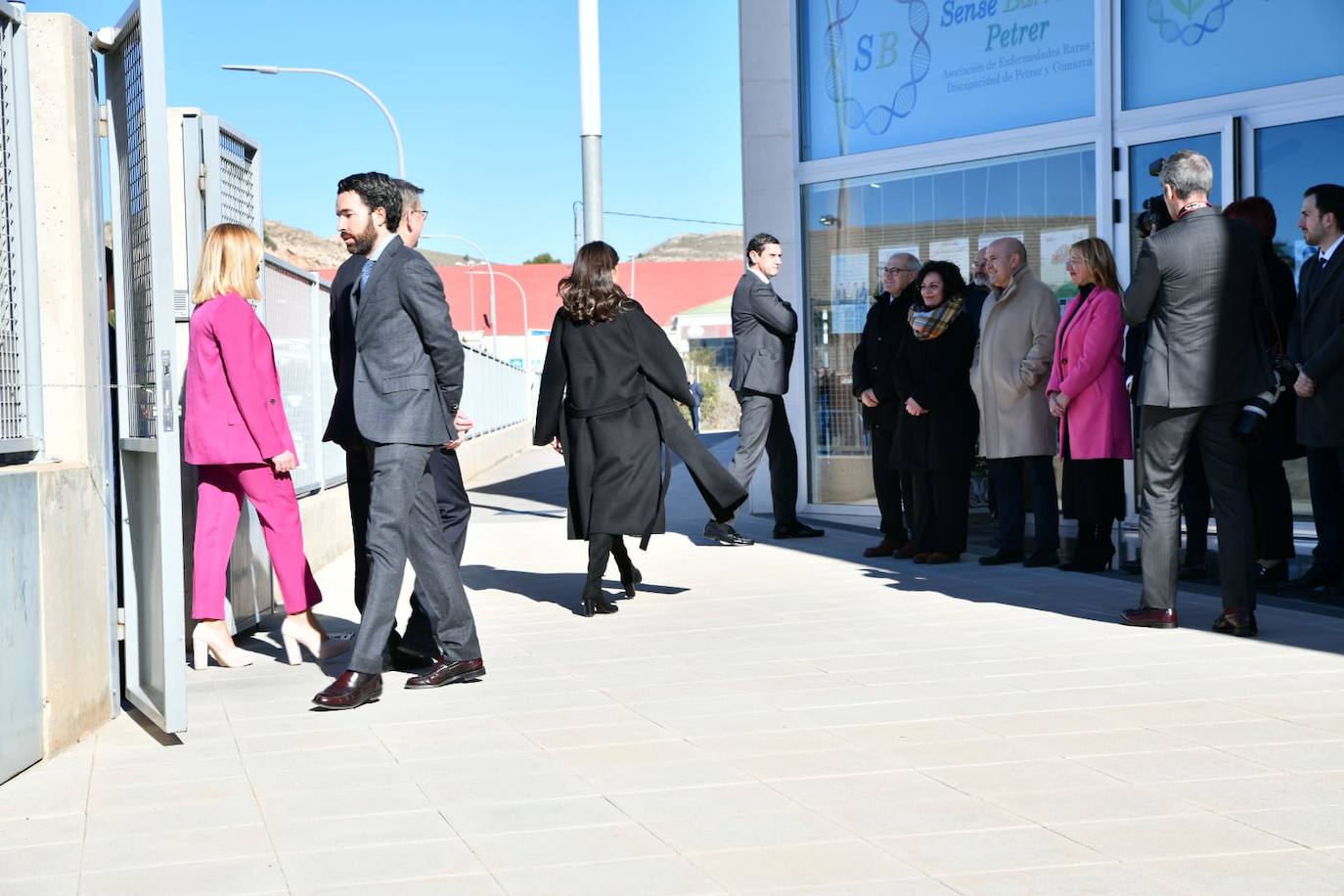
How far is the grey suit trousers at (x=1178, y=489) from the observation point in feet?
24.0

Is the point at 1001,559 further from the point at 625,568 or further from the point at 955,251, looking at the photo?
the point at 955,251

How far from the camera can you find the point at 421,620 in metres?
7.13

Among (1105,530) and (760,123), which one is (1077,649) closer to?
(1105,530)

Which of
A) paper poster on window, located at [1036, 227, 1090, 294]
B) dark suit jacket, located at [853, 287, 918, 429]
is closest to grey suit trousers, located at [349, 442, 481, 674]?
dark suit jacket, located at [853, 287, 918, 429]

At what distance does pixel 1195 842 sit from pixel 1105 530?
18.5ft

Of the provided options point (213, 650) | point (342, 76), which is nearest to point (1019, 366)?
point (213, 650)

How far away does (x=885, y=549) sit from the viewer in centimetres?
1086

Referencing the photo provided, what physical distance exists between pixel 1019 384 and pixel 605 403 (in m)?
2.65

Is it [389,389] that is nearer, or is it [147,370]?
[147,370]

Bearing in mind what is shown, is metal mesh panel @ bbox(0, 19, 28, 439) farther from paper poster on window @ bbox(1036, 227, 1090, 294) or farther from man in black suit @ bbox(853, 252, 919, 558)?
paper poster on window @ bbox(1036, 227, 1090, 294)

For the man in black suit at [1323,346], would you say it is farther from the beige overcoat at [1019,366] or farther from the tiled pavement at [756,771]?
the beige overcoat at [1019,366]

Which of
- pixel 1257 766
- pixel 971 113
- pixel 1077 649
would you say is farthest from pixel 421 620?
pixel 971 113

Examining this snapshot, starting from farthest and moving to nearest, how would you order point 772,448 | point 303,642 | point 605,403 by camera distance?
point 772,448
point 605,403
point 303,642

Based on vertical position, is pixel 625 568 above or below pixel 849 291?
below
